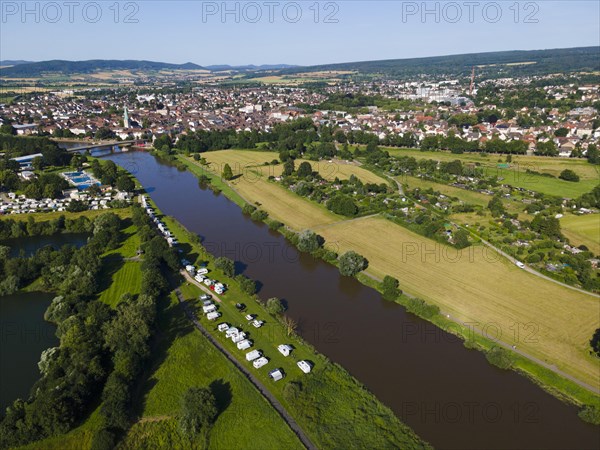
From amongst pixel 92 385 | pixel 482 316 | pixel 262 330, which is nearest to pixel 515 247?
pixel 482 316

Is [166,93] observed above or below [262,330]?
above

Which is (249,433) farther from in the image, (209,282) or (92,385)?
(209,282)

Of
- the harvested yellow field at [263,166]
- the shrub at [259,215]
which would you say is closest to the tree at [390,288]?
the shrub at [259,215]

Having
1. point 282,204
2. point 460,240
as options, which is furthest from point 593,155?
point 282,204

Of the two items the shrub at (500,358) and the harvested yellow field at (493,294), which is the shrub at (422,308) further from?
the shrub at (500,358)

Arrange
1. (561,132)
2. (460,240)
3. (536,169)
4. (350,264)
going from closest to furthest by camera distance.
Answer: (350,264) < (460,240) < (536,169) < (561,132)

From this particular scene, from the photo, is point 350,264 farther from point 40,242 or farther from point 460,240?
point 40,242

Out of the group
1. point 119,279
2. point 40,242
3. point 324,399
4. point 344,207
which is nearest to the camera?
point 324,399
